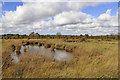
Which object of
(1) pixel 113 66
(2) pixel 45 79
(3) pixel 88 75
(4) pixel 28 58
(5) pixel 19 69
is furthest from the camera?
(4) pixel 28 58

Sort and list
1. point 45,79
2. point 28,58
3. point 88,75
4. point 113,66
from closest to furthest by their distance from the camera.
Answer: point 45,79 → point 88,75 → point 113,66 → point 28,58

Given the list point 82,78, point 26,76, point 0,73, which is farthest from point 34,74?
point 82,78

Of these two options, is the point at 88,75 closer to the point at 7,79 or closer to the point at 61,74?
the point at 61,74

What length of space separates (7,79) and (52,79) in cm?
210

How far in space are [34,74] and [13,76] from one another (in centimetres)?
99

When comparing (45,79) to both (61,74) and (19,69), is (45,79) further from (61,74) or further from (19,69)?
(19,69)

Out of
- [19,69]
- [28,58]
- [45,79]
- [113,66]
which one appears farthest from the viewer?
[28,58]

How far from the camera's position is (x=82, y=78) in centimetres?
406

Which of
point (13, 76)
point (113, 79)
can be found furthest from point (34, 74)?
point (113, 79)

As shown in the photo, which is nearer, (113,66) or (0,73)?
(0,73)

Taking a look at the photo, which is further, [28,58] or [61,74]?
[28,58]

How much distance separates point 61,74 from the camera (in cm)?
438

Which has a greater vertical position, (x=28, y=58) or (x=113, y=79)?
(x=28, y=58)

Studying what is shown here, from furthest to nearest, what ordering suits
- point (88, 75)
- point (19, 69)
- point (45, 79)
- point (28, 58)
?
point (28, 58)
point (19, 69)
point (88, 75)
point (45, 79)
